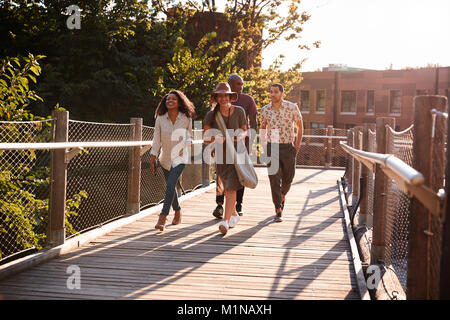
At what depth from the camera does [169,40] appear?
63.3 feet

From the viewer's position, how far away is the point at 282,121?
273 inches

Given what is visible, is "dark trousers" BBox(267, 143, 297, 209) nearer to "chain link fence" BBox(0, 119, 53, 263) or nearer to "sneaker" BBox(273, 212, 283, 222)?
"sneaker" BBox(273, 212, 283, 222)

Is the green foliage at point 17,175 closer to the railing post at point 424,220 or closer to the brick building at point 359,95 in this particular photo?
the railing post at point 424,220

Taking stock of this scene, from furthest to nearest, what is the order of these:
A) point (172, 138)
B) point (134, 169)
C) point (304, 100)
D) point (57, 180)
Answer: point (304, 100) < point (134, 169) < point (172, 138) < point (57, 180)

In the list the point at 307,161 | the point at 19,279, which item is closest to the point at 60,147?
the point at 19,279

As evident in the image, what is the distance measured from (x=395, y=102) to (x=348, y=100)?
11.9ft

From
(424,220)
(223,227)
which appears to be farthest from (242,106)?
(424,220)

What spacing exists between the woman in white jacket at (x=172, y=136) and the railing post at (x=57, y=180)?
130cm

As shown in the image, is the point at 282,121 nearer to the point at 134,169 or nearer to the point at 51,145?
the point at 134,169

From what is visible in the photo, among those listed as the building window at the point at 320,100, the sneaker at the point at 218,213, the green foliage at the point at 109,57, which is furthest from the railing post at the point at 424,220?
the building window at the point at 320,100

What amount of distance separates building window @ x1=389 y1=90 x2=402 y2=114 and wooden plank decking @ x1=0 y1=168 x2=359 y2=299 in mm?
36246

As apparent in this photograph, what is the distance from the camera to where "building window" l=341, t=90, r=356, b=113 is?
42.6 m

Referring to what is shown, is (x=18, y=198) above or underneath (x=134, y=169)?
underneath
